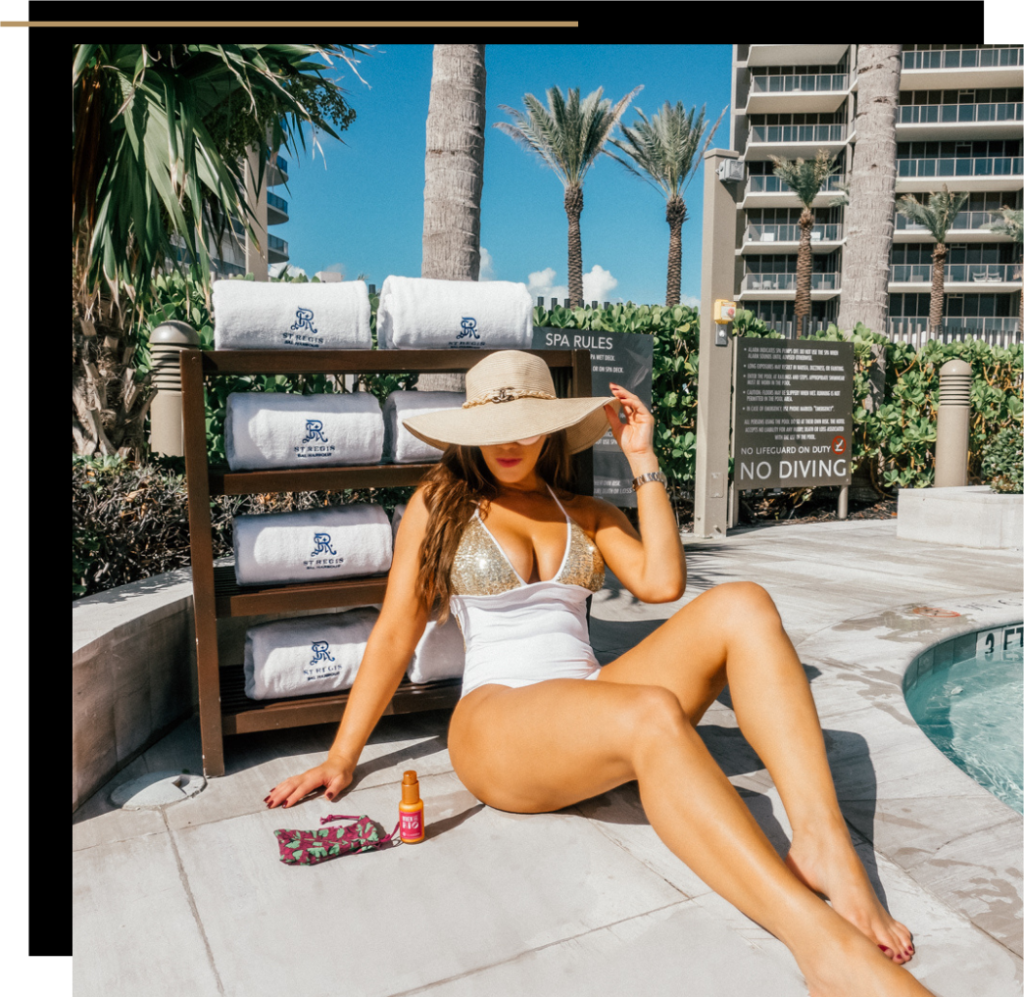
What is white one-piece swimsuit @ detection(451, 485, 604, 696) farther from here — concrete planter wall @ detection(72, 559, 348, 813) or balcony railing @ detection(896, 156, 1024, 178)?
balcony railing @ detection(896, 156, 1024, 178)

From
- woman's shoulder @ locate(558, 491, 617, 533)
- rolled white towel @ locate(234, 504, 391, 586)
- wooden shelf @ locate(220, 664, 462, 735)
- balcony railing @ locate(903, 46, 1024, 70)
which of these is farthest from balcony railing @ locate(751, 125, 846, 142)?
wooden shelf @ locate(220, 664, 462, 735)

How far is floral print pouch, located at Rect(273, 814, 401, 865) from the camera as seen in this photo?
210 centimetres

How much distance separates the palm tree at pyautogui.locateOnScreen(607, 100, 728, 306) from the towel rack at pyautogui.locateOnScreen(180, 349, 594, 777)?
28.2 meters

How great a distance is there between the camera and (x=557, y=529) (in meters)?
2.44

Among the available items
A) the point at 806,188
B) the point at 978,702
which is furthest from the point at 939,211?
the point at 978,702

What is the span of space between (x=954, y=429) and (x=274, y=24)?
891 centimetres

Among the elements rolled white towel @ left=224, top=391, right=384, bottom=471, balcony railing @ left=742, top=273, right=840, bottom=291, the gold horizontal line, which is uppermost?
balcony railing @ left=742, top=273, right=840, bottom=291

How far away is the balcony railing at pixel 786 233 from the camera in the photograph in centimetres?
4212

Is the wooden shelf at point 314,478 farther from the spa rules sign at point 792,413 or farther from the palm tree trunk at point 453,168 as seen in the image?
the spa rules sign at point 792,413

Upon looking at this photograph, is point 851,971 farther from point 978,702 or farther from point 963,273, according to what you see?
point 963,273

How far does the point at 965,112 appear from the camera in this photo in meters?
37.3

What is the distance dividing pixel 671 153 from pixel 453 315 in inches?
1195

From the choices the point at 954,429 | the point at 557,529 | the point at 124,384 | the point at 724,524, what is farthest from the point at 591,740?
the point at 954,429

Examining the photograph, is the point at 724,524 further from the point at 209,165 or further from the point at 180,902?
the point at 180,902
